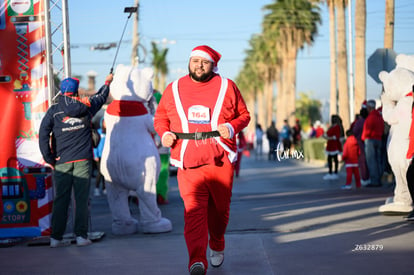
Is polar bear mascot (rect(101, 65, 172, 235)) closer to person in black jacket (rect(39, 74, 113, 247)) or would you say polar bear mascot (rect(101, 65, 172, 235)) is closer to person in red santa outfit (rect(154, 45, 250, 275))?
person in black jacket (rect(39, 74, 113, 247))

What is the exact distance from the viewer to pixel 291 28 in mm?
55406

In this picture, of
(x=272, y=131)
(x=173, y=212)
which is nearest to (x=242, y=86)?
(x=272, y=131)

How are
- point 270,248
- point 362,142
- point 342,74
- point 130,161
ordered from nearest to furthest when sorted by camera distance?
1. point 270,248
2. point 130,161
3. point 362,142
4. point 342,74

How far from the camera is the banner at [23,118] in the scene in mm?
8781

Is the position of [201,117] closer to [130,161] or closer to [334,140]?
[130,161]

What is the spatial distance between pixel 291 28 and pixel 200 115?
5037 centimetres

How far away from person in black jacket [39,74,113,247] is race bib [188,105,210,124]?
2.33 m

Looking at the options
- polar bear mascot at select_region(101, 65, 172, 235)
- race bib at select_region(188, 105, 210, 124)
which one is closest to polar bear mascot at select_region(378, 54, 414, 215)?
polar bear mascot at select_region(101, 65, 172, 235)

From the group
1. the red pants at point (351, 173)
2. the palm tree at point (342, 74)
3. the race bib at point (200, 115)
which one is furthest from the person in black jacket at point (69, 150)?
the palm tree at point (342, 74)

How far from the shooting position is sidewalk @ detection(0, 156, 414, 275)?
6.51m

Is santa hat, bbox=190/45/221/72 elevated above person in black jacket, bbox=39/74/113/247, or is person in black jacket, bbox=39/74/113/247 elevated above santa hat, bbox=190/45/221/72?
santa hat, bbox=190/45/221/72

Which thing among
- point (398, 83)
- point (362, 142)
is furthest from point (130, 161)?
point (362, 142)

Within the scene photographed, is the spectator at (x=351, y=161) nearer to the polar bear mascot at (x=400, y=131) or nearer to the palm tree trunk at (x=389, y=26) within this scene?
the polar bear mascot at (x=400, y=131)

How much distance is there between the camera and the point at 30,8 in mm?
8797
